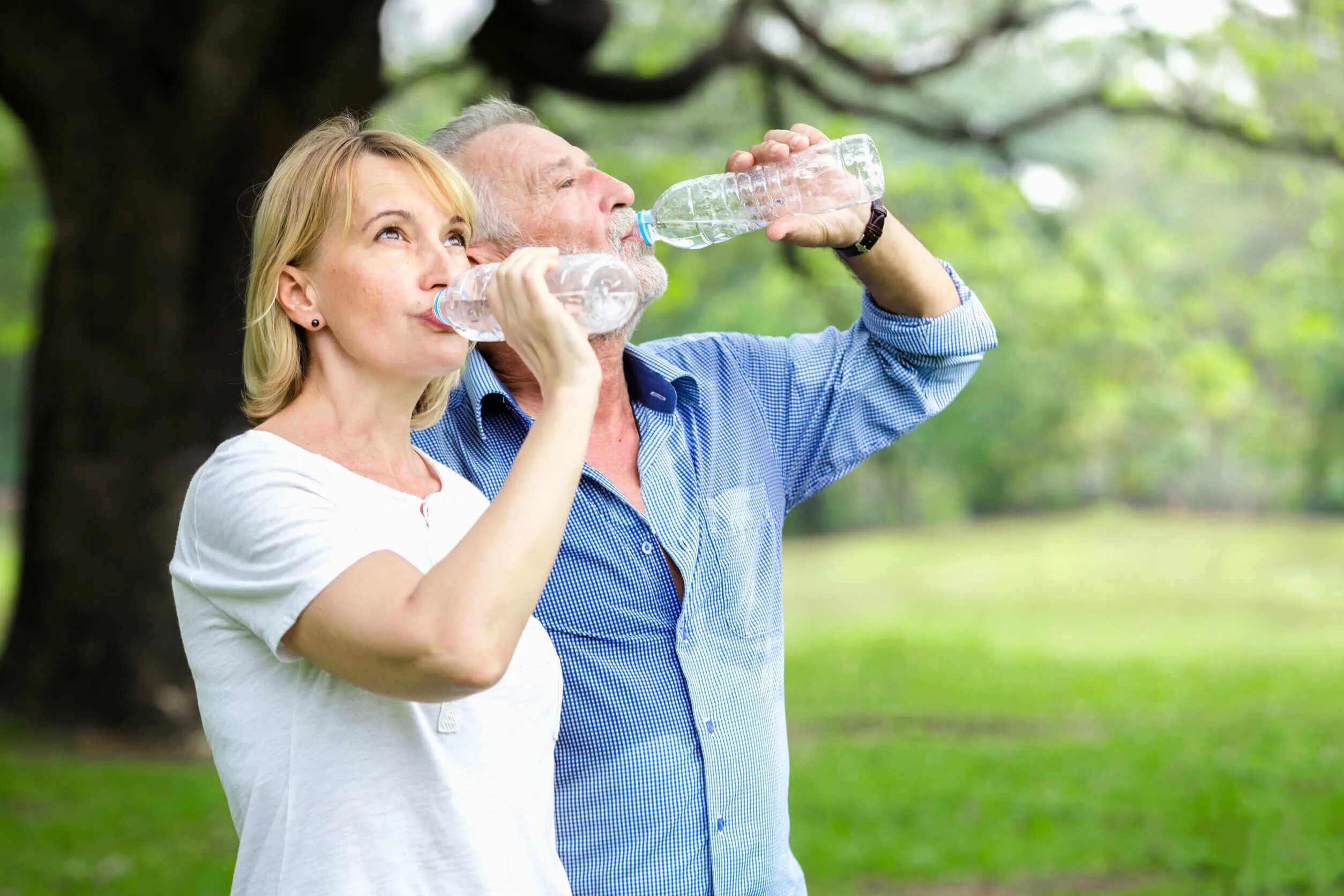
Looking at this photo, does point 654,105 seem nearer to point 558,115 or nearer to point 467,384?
point 558,115

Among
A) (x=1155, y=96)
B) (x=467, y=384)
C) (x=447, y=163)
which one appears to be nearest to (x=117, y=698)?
(x=467, y=384)

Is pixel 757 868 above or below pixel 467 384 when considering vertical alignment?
below

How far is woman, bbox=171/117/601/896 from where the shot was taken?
4.79ft

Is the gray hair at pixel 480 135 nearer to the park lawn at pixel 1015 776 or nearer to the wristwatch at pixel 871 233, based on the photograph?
the wristwatch at pixel 871 233

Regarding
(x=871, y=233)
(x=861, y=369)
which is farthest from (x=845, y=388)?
(x=871, y=233)

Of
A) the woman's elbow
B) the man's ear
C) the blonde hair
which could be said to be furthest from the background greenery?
the woman's elbow

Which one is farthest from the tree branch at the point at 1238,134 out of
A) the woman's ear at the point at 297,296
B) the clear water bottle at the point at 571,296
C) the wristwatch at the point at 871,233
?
the woman's ear at the point at 297,296

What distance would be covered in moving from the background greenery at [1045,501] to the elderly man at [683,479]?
407 millimetres

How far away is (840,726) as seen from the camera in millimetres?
9320

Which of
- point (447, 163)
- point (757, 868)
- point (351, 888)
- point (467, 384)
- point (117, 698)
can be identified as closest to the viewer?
point (351, 888)

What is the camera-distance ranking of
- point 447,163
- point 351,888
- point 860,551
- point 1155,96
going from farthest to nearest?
1. point 860,551
2. point 1155,96
3. point 447,163
4. point 351,888

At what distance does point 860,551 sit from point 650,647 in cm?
2003

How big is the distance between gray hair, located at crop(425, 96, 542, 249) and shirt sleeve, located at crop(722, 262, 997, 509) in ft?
1.49

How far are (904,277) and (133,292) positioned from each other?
5.55m
